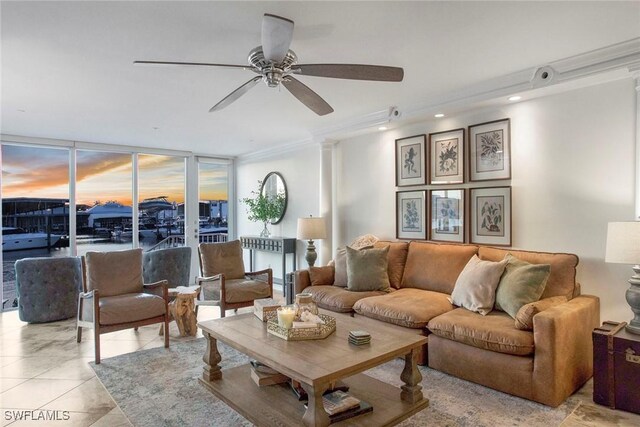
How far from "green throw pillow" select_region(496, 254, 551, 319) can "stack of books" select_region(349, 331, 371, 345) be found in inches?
51.0

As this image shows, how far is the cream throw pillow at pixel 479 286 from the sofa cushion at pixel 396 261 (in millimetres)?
820

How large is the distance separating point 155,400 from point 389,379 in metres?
1.73

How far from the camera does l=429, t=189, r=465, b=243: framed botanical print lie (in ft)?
12.9

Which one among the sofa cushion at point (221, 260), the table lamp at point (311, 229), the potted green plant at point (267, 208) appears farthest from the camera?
the potted green plant at point (267, 208)

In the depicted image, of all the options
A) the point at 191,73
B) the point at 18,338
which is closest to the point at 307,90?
A: the point at 191,73

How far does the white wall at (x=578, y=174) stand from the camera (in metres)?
2.93

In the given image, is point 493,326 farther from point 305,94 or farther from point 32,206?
point 32,206

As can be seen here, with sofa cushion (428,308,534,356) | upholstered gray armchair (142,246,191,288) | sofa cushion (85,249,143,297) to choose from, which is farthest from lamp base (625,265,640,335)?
upholstered gray armchair (142,246,191,288)

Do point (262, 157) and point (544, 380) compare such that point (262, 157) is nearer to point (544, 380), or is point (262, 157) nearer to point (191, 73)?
point (191, 73)

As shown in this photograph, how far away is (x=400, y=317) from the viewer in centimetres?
319

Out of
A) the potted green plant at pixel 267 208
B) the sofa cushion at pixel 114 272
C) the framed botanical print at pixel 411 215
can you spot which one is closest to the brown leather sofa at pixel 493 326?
the framed botanical print at pixel 411 215

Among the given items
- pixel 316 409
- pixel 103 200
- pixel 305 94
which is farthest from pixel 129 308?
pixel 103 200

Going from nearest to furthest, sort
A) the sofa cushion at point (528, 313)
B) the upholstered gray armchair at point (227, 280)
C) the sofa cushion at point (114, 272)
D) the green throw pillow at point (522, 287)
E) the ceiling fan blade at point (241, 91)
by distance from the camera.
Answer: the ceiling fan blade at point (241, 91)
the sofa cushion at point (528, 313)
the green throw pillow at point (522, 287)
the sofa cushion at point (114, 272)
the upholstered gray armchair at point (227, 280)

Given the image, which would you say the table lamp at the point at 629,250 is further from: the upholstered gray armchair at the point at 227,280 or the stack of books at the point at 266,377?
the upholstered gray armchair at the point at 227,280
